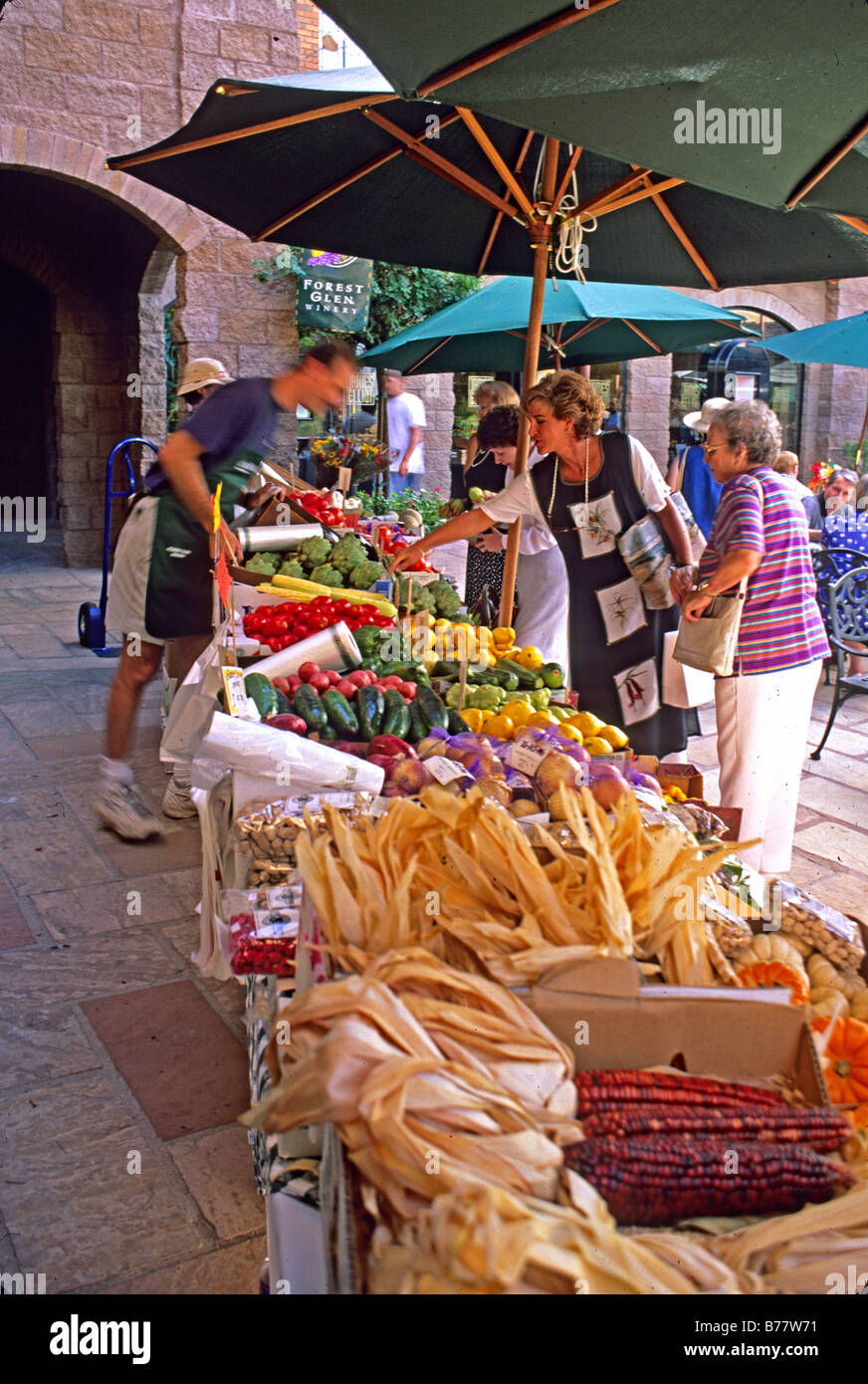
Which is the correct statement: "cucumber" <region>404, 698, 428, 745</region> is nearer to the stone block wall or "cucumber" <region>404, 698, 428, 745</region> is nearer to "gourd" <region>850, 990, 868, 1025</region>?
"gourd" <region>850, 990, 868, 1025</region>

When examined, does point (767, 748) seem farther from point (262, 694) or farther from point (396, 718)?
point (262, 694)

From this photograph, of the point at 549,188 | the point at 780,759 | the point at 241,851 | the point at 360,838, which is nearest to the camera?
the point at 360,838

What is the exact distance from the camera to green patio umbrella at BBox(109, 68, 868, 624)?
14.4 feet

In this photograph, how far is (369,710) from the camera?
3467 millimetres

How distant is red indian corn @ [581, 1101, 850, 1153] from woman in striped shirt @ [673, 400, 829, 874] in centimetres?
263

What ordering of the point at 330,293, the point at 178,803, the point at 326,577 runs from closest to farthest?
the point at 178,803 → the point at 326,577 → the point at 330,293

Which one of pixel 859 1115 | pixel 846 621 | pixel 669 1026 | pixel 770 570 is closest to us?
pixel 669 1026

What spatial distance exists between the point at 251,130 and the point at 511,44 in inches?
89.8

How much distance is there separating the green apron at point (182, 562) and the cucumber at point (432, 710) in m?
1.56

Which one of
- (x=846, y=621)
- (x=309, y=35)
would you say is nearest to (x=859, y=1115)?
(x=846, y=621)
